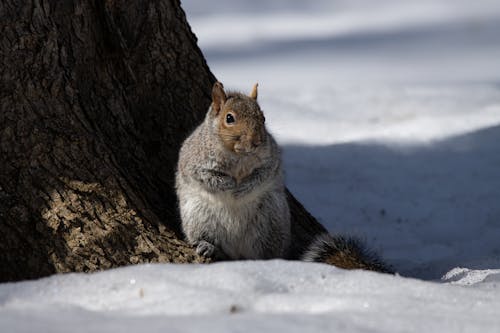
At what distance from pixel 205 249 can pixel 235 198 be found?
0.28 metres

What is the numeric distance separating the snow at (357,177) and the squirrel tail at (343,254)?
210mm

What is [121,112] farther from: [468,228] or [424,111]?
[424,111]

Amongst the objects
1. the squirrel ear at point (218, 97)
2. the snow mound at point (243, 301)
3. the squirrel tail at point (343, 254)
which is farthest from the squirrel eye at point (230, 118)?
the snow mound at point (243, 301)

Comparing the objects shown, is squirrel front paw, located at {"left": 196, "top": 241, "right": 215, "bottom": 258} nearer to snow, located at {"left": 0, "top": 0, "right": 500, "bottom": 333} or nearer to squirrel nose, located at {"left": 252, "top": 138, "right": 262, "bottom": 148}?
squirrel nose, located at {"left": 252, "top": 138, "right": 262, "bottom": 148}

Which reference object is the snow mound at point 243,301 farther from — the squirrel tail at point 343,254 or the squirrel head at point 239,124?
the squirrel head at point 239,124

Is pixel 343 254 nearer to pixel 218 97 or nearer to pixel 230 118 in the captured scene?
pixel 230 118

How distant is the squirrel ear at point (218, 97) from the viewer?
4.42 m

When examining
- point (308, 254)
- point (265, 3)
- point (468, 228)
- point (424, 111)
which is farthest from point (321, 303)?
point (265, 3)

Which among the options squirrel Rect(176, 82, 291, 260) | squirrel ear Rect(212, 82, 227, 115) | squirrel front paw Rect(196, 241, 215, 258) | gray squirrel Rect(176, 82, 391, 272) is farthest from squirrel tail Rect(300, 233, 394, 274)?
squirrel ear Rect(212, 82, 227, 115)

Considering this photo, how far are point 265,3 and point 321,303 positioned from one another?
34.9 feet

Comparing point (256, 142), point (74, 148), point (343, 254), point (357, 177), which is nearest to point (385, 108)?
point (357, 177)

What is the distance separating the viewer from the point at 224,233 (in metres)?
4.48

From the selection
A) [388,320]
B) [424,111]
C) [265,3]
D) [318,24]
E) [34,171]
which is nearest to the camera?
[388,320]

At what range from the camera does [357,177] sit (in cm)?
683
